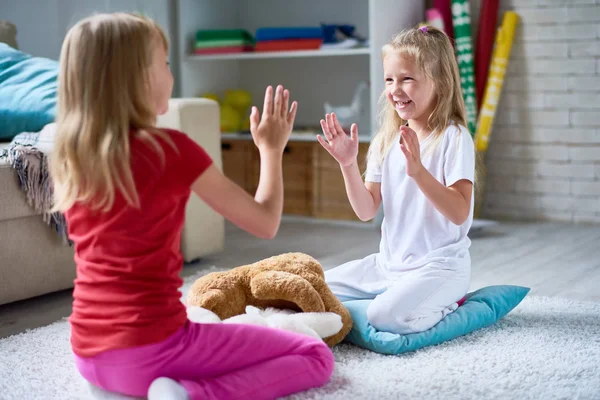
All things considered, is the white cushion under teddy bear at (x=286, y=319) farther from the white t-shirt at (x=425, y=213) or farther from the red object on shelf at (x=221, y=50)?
the red object on shelf at (x=221, y=50)

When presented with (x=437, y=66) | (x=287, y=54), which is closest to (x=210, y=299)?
(x=437, y=66)

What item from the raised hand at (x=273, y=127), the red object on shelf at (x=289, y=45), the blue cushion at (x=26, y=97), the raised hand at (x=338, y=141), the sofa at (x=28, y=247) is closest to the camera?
the raised hand at (x=273, y=127)

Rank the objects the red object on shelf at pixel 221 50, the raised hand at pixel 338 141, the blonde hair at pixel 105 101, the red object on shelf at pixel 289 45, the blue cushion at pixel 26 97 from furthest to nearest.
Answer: the red object on shelf at pixel 221 50, the red object on shelf at pixel 289 45, the blue cushion at pixel 26 97, the raised hand at pixel 338 141, the blonde hair at pixel 105 101

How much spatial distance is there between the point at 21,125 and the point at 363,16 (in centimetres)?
187

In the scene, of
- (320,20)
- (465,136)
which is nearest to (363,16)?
(320,20)

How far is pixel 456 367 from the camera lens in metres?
1.61

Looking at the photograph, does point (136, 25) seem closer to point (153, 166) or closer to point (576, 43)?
point (153, 166)

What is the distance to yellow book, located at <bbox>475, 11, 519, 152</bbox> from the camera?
3453 mm

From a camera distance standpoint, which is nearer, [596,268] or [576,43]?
[596,268]

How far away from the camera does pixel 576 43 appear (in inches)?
133

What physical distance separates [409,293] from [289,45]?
84.8 inches

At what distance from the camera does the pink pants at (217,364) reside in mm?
1328

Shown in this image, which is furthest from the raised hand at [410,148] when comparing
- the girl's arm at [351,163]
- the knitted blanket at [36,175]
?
the knitted blanket at [36,175]

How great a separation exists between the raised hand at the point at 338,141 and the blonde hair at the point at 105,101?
0.60 metres
